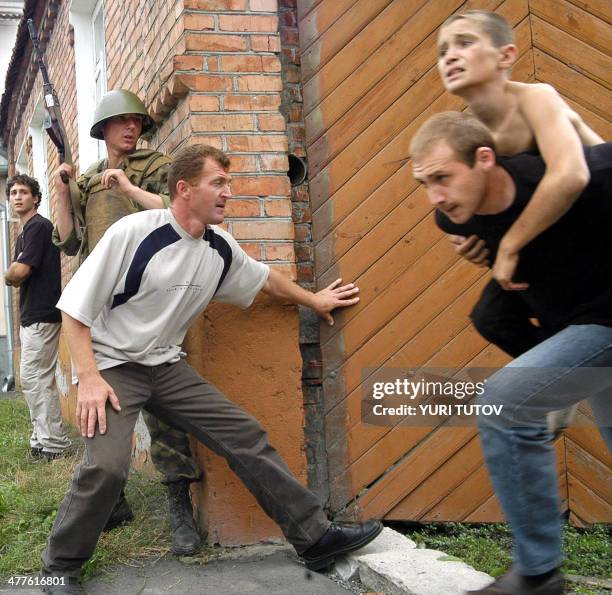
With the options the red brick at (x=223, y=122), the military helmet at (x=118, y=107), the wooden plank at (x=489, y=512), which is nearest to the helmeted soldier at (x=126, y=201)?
the military helmet at (x=118, y=107)

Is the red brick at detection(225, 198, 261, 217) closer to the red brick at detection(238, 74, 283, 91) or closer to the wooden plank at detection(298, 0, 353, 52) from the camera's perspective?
the red brick at detection(238, 74, 283, 91)

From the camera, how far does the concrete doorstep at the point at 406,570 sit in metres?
3.22

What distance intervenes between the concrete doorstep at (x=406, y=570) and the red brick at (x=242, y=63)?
96.9 inches

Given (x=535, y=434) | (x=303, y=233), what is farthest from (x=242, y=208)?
(x=535, y=434)

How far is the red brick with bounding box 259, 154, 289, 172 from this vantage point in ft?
13.7

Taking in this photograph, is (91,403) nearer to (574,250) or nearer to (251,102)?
(251,102)

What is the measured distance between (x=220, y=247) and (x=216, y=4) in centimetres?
135

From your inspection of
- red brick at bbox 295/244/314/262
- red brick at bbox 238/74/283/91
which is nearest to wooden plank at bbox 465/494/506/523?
red brick at bbox 295/244/314/262

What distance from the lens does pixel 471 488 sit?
14.1 ft

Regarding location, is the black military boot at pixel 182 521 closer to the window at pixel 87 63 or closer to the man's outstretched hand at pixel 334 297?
the man's outstretched hand at pixel 334 297

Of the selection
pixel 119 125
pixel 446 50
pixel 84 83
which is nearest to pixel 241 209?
pixel 119 125

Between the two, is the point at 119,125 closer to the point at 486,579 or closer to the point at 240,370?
the point at 240,370

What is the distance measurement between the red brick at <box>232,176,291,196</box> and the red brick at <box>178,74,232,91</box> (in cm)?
48

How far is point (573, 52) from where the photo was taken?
4.31m
